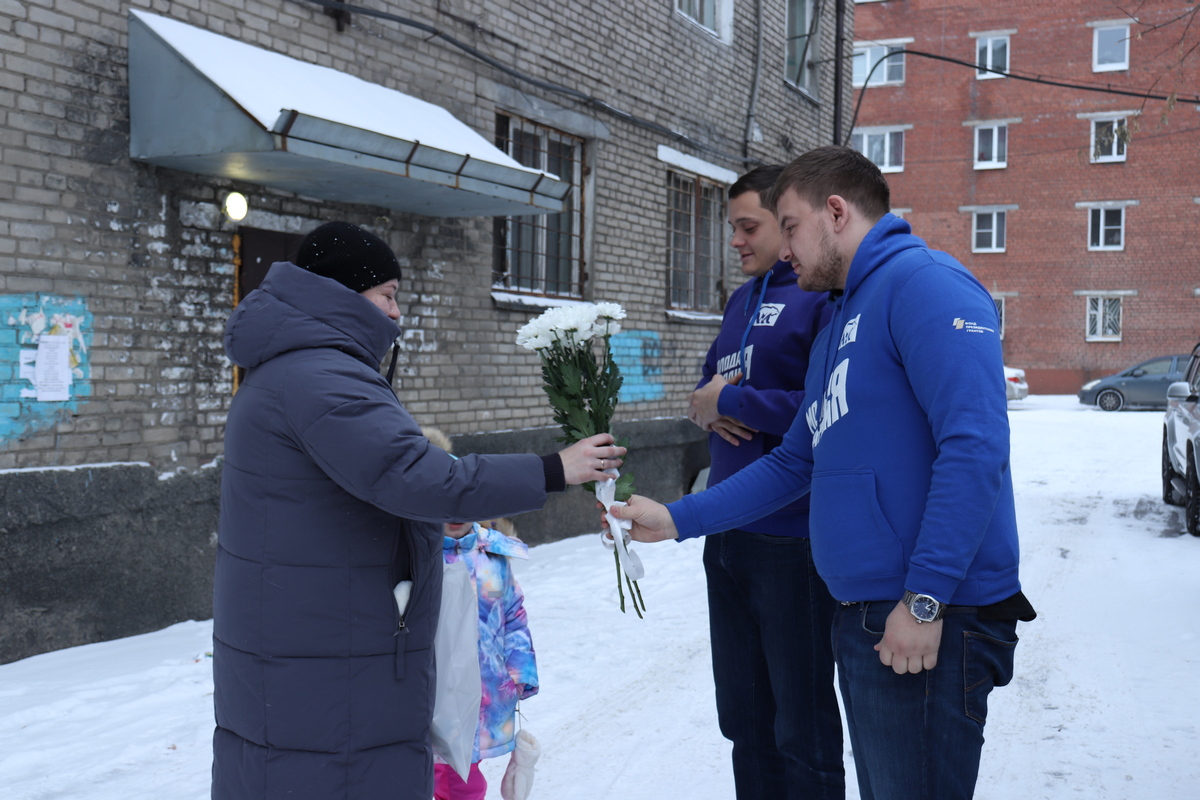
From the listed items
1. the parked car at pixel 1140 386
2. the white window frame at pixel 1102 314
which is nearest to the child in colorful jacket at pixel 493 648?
the parked car at pixel 1140 386

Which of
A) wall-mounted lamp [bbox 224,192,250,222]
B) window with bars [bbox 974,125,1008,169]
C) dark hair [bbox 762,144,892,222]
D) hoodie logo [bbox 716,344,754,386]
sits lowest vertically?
hoodie logo [bbox 716,344,754,386]

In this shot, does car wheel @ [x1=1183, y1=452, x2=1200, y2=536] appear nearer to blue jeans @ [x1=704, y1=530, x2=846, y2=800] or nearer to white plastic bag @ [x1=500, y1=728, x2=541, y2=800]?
blue jeans @ [x1=704, y1=530, x2=846, y2=800]

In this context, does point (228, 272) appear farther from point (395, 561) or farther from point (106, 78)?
point (395, 561)

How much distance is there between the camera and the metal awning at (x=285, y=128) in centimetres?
506

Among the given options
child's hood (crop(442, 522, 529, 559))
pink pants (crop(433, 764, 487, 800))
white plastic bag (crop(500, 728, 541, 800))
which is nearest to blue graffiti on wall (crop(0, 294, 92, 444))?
child's hood (crop(442, 522, 529, 559))

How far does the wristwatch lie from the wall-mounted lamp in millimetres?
5131

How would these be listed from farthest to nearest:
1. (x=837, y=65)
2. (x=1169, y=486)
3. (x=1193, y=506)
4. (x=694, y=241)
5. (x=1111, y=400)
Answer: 1. (x=1111, y=400)
2. (x=837, y=65)
3. (x=694, y=241)
4. (x=1169, y=486)
5. (x=1193, y=506)

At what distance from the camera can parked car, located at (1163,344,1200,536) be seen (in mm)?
8773

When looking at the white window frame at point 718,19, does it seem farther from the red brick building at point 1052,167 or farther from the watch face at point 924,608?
the red brick building at point 1052,167

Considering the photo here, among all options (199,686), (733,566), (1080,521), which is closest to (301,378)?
(733,566)

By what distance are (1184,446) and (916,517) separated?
891 cm

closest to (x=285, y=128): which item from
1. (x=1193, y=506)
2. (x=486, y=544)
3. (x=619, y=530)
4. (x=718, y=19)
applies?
(x=486, y=544)

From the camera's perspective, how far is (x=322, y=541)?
2.05 meters

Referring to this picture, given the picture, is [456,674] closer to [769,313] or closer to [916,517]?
[916,517]
